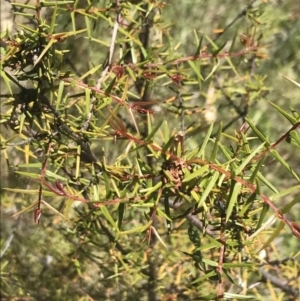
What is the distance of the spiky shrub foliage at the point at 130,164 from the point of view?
51 cm

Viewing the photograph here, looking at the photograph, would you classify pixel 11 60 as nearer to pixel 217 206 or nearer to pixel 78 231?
pixel 217 206

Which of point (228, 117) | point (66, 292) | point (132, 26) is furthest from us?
point (228, 117)

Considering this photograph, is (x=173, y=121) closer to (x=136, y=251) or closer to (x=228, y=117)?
(x=228, y=117)

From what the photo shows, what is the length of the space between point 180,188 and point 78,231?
2.06 feet


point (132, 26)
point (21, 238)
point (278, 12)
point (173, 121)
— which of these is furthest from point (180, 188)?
point (278, 12)

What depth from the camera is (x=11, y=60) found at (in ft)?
1.99

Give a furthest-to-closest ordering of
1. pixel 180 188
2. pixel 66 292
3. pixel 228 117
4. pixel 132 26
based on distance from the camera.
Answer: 1. pixel 228 117
2. pixel 66 292
3. pixel 132 26
4. pixel 180 188

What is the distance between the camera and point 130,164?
0.79 m

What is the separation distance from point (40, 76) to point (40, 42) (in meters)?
0.04

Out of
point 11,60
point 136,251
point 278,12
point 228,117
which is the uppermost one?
point 11,60

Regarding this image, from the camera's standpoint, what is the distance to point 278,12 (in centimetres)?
171

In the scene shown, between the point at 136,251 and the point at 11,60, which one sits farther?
the point at 136,251

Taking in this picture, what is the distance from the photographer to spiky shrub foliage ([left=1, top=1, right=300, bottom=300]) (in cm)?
51

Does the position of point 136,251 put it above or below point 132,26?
below
